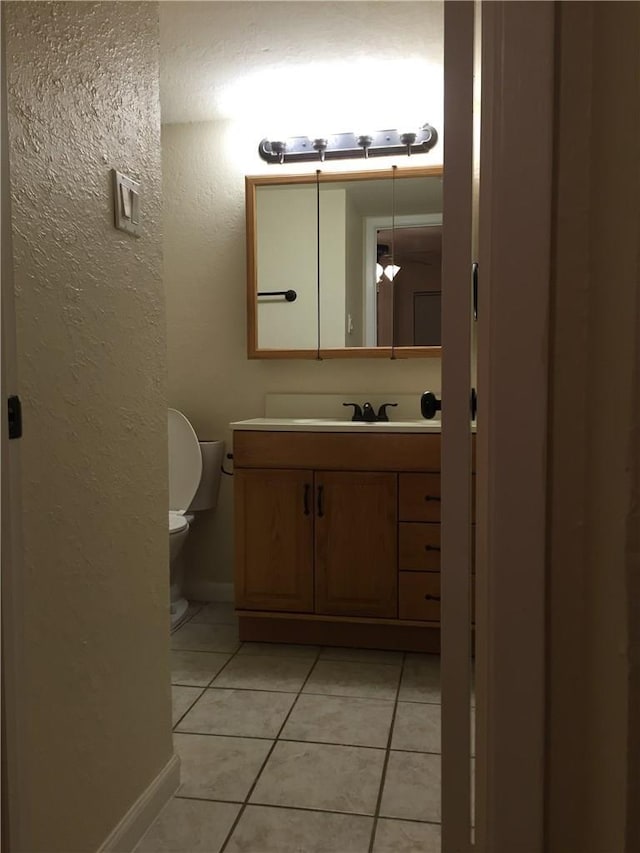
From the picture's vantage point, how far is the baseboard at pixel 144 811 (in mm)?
1311

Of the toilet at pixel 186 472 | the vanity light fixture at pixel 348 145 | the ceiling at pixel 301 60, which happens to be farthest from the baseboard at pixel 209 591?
the ceiling at pixel 301 60

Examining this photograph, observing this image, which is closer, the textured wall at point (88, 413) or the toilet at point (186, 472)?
the textured wall at point (88, 413)

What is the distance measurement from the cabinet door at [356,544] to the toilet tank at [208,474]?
664 millimetres

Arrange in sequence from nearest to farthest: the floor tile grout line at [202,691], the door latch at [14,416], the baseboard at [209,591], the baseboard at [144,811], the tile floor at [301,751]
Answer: the door latch at [14,416] < the baseboard at [144,811] < the tile floor at [301,751] < the floor tile grout line at [202,691] < the baseboard at [209,591]

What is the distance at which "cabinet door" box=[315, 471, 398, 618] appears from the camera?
7.78 ft

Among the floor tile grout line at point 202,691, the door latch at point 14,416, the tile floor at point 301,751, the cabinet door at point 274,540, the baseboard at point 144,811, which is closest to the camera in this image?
the door latch at point 14,416

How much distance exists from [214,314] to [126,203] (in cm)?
163

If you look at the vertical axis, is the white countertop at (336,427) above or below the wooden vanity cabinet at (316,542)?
above

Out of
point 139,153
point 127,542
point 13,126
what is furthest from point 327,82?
point 127,542

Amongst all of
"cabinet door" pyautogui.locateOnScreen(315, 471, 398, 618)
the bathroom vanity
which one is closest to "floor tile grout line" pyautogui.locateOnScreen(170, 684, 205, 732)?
the bathroom vanity

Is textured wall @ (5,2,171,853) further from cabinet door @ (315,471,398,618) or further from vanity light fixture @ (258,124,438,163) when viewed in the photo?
vanity light fixture @ (258,124,438,163)

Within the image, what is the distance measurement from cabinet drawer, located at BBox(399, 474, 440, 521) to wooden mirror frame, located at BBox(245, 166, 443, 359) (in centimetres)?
64

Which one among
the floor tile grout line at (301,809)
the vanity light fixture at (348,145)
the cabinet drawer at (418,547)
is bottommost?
the floor tile grout line at (301,809)

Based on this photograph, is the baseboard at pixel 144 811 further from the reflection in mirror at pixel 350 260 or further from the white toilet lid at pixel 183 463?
the reflection in mirror at pixel 350 260
